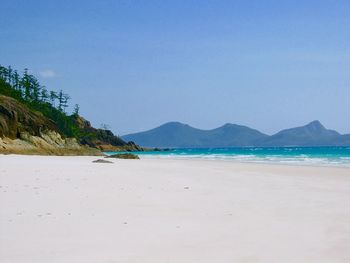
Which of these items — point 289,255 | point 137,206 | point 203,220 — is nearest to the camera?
point 289,255

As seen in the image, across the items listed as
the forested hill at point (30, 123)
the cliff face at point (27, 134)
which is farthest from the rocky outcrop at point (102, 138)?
the cliff face at point (27, 134)

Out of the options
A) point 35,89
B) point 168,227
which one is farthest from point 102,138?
point 168,227

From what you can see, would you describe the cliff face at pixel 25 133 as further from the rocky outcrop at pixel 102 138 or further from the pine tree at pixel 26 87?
the rocky outcrop at pixel 102 138

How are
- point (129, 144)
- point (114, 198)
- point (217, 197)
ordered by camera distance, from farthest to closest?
point (129, 144)
point (217, 197)
point (114, 198)

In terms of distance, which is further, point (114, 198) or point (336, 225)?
point (114, 198)

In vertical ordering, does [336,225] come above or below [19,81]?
below

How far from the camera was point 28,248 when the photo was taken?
5.83 m

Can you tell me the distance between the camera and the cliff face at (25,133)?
4972 cm

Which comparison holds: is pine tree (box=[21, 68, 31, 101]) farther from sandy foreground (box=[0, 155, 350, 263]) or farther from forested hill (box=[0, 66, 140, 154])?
sandy foreground (box=[0, 155, 350, 263])

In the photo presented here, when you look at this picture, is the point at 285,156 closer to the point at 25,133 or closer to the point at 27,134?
the point at 27,134

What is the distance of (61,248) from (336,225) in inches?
195

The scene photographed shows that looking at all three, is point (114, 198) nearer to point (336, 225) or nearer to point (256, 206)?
point (256, 206)

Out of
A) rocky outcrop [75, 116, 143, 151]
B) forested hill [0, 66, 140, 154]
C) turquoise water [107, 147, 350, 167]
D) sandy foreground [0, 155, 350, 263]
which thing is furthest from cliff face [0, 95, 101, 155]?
rocky outcrop [75, 116, 143, 151]

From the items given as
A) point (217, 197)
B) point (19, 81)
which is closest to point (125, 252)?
point (217, 197)
